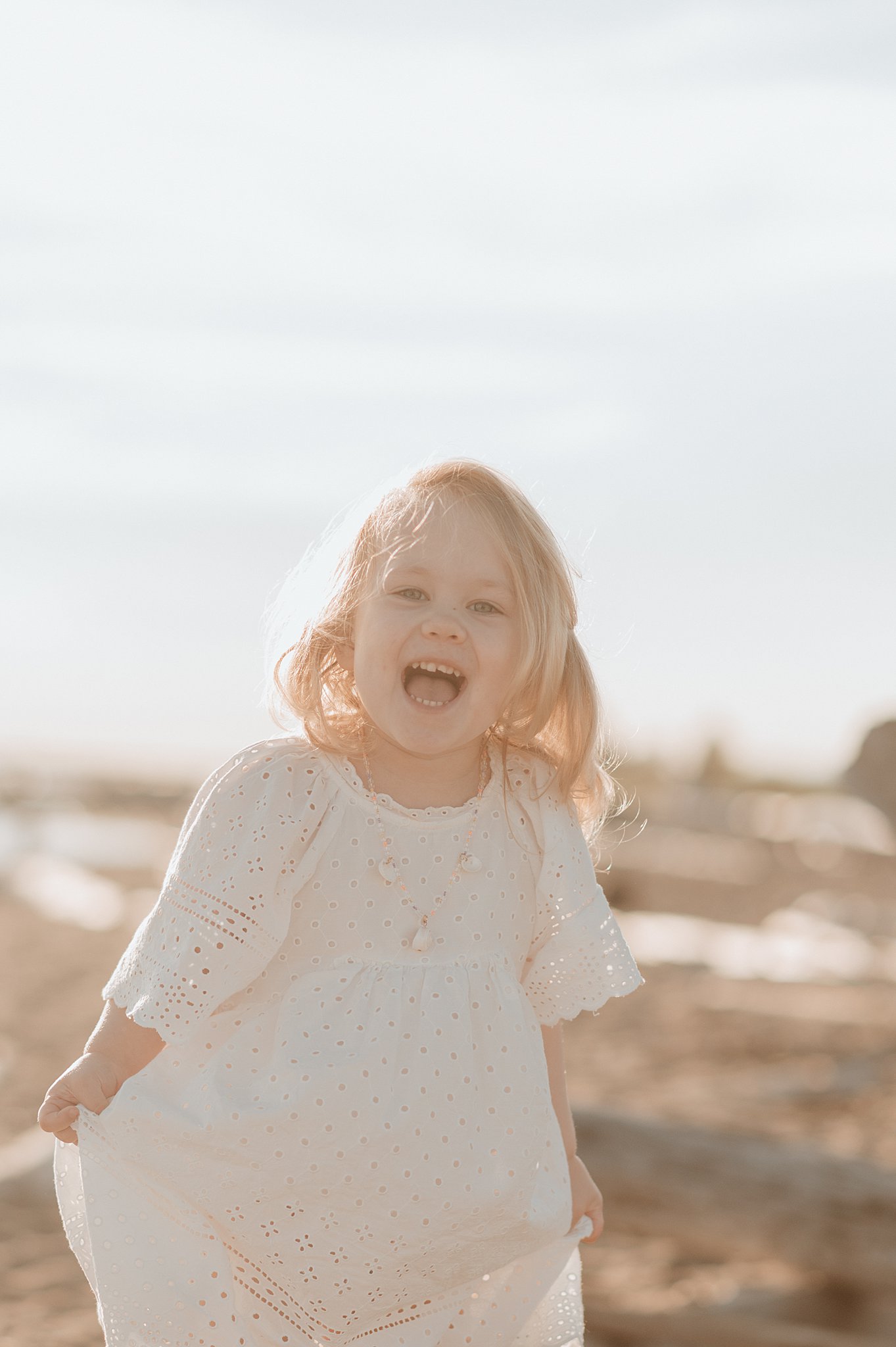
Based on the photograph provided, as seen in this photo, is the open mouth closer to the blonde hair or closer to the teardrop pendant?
the blonde hair

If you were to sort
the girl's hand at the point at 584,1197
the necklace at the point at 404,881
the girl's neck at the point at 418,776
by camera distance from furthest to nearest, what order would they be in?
the girl's hand at the point at 584,1197 < the girl's neck at the point at 418,776 < the necklace at the point at 404,881

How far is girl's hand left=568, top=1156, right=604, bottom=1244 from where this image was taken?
8.53ft

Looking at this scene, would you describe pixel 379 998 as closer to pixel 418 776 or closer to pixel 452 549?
pixel 418 776

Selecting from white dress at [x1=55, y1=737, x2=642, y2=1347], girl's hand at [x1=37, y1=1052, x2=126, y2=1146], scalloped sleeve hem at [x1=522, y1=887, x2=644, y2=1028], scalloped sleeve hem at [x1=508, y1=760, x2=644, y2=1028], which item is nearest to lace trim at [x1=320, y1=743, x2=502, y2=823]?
white dress at [x1=55, y1=737, x2=642, y2=1347]

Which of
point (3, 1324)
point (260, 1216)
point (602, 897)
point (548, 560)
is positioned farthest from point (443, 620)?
point (3, 1324)

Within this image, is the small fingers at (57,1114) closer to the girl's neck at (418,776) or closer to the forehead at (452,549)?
the girl's neck at (418,776)

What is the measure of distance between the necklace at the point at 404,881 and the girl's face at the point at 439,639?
119mm

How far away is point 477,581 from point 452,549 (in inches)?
2.8

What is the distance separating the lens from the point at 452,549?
2.46 m

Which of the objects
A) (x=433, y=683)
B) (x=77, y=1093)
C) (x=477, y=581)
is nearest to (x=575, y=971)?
(x=433, y=683)

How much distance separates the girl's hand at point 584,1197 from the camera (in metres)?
2.60

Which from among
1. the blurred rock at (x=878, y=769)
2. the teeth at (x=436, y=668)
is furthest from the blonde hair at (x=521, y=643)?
the blurred rock at (x=878, y=769)

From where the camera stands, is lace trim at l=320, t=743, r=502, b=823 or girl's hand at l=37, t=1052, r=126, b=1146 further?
lace trim at l=320, t=743, r=502, b=823

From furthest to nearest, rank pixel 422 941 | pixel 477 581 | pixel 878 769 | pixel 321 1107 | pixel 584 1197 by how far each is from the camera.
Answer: pixel 878 769 → pixel 584 1197 → pixel 477 581 → pixel 422 941 → pixel 321 1107
